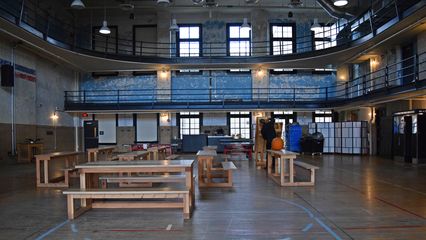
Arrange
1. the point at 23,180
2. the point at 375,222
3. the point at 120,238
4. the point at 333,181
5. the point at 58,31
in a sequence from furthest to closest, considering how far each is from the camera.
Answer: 1. the point at 58,31
2. the point at 23,180
3. the point at 333,181
4. the point at 375,222
5. the point at 120,238

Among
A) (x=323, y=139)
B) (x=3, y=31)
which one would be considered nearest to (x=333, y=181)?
(x=323, y=139)

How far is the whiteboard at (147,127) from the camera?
22.6 m

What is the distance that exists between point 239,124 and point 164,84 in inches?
206

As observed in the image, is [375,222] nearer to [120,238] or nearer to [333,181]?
[120,238]

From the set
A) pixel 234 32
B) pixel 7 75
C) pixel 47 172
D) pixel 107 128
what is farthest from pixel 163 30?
pixel 47 172

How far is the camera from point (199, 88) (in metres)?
22.4

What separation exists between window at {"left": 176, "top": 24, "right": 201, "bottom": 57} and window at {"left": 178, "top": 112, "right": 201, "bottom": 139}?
3760 millimetres

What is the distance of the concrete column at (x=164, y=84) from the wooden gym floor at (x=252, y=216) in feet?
47.1

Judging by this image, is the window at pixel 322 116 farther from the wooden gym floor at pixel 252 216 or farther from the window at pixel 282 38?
the wooden gym floor at pixel 252 216

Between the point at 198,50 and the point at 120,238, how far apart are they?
19335 millimetres

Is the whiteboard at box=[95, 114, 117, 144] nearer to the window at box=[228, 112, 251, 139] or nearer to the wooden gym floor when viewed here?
the window at box=[228, 112, 251, 139]

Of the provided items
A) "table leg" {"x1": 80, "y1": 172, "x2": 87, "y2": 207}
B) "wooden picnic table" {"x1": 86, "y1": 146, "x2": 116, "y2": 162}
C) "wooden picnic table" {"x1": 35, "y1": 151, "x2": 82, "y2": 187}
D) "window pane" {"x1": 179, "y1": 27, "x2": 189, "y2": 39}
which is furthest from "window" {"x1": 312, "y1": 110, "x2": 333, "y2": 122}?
"table leg" {"x1": 80, "y1": 172, "x2": 87, "y2": 207}

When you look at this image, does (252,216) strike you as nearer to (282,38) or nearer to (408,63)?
(408,63)

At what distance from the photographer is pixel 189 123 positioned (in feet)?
74.2
